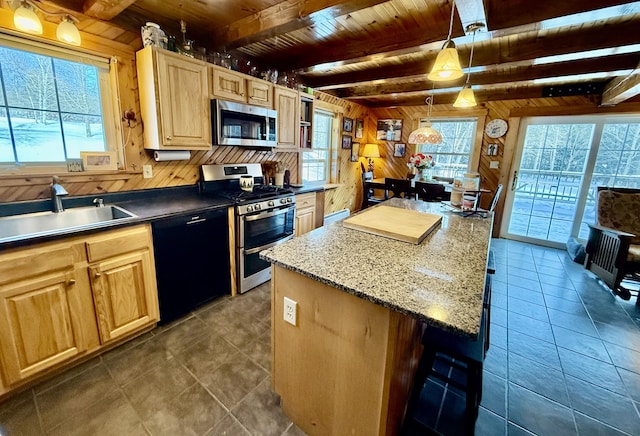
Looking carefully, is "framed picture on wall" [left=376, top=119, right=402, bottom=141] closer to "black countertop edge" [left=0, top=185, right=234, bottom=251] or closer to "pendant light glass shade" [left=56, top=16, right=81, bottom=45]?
"black countertop edge" [left=0, top=185, right=234, bottom=251]

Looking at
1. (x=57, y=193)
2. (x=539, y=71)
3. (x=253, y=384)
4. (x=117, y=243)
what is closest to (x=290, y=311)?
(x=253, y=384)

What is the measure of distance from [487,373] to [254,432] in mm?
1522

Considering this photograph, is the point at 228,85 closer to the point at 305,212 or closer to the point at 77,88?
the point at 77,88

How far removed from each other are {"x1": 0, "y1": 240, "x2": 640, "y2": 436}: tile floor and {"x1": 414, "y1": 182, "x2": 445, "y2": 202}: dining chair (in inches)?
68.1

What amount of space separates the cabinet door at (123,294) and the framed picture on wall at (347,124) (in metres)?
4.01

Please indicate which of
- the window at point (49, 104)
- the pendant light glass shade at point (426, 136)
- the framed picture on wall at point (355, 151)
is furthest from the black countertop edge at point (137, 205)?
the framed picture on wall at point (355, 151)

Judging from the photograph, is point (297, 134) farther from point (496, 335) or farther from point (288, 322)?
point (496, 335)

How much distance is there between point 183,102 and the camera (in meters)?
2.26

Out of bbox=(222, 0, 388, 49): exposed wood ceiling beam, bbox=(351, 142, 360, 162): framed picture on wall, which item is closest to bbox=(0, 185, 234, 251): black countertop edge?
bbox=(222, 0, 388, 49): exposed wood ceiling beam

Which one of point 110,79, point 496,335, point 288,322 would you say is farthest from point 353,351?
point 110,79

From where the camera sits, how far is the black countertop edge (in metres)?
1.53

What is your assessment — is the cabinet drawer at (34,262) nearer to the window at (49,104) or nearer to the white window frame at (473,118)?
the window at (49,104)

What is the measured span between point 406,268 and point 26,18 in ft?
8.09

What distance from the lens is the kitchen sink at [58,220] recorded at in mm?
1709
